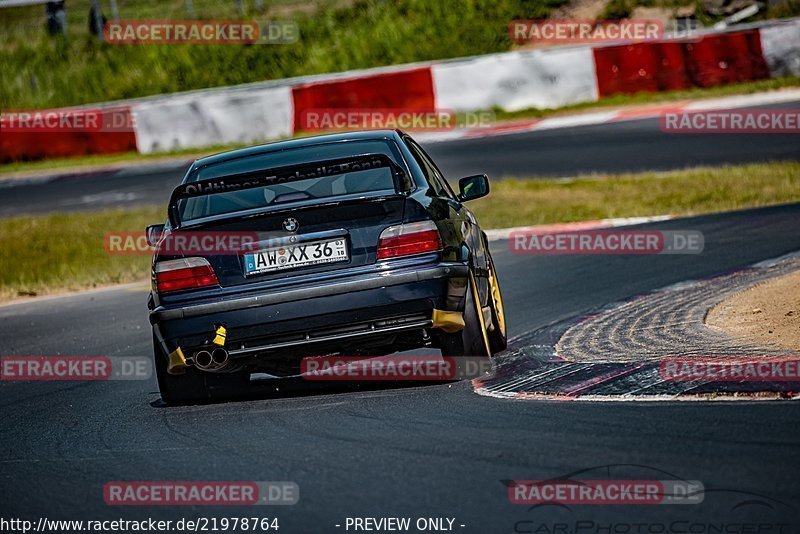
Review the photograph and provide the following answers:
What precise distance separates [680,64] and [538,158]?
544 cm

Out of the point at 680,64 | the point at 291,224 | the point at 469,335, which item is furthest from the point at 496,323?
the point at 680,64

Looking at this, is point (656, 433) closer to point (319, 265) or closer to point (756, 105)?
point (319, 265)

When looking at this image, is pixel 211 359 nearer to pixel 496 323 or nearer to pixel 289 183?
pixel 289 183

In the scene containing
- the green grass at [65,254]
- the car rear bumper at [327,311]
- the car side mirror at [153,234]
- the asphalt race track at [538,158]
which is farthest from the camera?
the asphalt race track at [538,158]

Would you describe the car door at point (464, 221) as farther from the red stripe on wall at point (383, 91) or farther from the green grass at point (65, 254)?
the red stripe on wall at point (383, 91)

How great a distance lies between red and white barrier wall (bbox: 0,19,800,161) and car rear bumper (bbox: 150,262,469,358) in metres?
18.6

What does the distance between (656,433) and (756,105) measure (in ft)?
57.5

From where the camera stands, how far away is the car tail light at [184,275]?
659 centimetres

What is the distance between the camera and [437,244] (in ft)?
21.5

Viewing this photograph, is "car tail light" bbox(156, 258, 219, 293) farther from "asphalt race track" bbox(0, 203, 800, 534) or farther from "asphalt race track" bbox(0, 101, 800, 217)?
"asphalt race track" bbox(0, 101, 800, 217)

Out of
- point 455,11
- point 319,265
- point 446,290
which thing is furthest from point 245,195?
point 455,11

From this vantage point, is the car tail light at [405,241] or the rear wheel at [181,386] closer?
the car tail light at [405,241]

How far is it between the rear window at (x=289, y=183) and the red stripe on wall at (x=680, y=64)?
17678 mm

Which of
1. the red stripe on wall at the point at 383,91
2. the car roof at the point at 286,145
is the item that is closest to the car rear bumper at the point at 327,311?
the car roof at the point at 286,145
